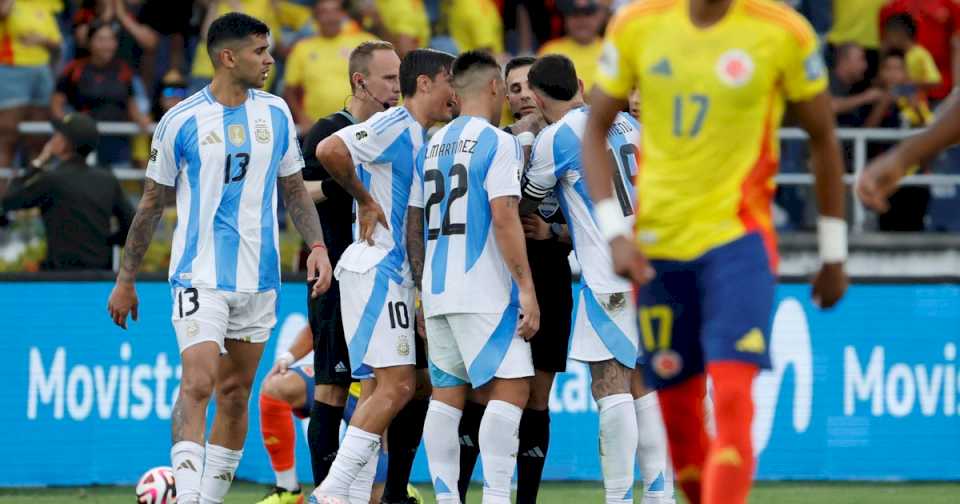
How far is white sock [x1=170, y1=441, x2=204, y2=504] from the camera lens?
809 cm

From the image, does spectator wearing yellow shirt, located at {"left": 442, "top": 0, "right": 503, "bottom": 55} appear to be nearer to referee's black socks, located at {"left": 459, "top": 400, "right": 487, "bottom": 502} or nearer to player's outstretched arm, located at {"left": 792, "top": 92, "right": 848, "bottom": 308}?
referee's black socks, located at {"left": 459, "top": 400, "right": 487, "bottom": 502}

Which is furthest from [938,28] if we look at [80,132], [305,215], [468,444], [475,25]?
[305,215]

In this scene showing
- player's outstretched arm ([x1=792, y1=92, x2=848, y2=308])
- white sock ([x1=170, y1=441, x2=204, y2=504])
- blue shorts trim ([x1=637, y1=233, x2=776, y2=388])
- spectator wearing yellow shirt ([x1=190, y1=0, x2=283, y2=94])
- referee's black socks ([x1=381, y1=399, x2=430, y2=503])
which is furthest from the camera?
spectator wearing yellow shirt ([x1=190, y1=0, x2=283, y2=94])


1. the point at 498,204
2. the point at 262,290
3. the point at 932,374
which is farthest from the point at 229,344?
the point at 932,374

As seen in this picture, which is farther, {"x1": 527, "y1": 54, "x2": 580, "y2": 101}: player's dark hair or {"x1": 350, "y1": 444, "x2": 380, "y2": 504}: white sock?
{"x1": 350, "y1": 444, "x2": 380, "y2": 504}: white sock

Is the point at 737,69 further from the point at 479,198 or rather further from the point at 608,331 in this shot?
the point at 608,331

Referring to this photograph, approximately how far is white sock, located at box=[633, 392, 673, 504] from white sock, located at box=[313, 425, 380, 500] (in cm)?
139

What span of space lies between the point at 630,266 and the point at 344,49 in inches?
364

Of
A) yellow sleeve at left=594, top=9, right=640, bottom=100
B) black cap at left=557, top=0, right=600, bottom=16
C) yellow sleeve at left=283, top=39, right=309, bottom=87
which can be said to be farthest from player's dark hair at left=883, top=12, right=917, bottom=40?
yellow sleeve at left=594, top=9, right=640, bottom=100

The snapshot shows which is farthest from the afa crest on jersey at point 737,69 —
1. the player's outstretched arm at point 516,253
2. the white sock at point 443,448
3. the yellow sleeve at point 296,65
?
the yellow sleeve at point 296,65

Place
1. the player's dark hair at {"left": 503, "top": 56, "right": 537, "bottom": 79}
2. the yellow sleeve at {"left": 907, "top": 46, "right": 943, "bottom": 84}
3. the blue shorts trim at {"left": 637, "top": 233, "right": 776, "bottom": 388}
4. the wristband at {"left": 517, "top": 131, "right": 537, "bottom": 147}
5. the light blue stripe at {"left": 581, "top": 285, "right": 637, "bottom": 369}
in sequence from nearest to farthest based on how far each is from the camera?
the blue shorts trim at {"left": 637, "top": 233, "right": 776, "bottom": 388} < the light blue stripe at {"left": 581, "top": 285, "right": 637, "bottom": 369} < the wristband at {"left": 517, "top": 131, "right": 537, "bottom": 147} < the player's dark hair at {"left": 503, "top": 56, "right": 537, "bottom": 79} < the yellow sleeve at {"left": 907, "top": 46, "right": 943, "bottom": 84}

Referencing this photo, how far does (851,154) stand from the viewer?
50.5ft

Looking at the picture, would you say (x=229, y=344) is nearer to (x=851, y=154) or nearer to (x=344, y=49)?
(x=344, y=49)

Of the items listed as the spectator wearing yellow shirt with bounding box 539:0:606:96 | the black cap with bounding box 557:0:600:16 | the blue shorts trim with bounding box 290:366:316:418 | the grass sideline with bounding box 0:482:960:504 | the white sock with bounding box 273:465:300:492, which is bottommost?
the grass sideline with bounding box 0:482:960:504
